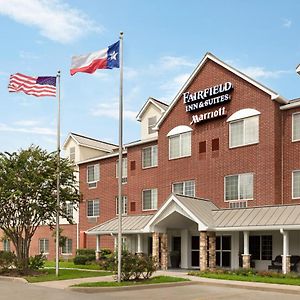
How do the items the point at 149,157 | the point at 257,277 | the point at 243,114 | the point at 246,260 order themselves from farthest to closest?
the point at 149,157 < the point at 243,114 < the point at 246,260 < the point at 257,277

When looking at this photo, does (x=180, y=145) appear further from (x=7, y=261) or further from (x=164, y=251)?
(x=7, y=261)

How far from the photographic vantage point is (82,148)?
160 feet

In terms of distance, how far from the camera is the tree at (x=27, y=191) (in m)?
29.0

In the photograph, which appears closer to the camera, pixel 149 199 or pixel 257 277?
pixel 257 277

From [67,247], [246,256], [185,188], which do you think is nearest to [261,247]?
[246,256]

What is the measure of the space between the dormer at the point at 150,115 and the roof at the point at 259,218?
459 inches

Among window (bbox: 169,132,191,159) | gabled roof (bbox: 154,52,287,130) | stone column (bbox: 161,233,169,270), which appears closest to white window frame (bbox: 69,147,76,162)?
gabled roof (bbox: 154,52,287,130)

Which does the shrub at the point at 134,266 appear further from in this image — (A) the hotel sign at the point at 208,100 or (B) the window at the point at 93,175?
(B) the window at the point at 93,175

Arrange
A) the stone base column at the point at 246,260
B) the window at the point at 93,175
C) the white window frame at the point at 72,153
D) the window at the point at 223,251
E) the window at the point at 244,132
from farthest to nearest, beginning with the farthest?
the white window frame at the point at 72,153 < the window at the point at 93,175 < the window at the point at 223,251 < the window at the point at 244,132 < the stone base column at the point at 246,260

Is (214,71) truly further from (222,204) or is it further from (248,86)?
(222,204)

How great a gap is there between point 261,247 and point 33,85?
1504 centimetres

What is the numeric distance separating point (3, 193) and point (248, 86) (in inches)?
596

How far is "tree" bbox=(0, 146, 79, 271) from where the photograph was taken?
2903cm

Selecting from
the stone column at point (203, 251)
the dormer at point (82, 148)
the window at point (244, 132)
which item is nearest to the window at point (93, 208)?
the dormer at point (82, 148)
